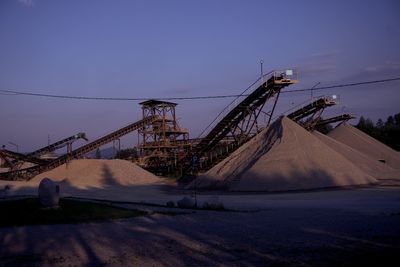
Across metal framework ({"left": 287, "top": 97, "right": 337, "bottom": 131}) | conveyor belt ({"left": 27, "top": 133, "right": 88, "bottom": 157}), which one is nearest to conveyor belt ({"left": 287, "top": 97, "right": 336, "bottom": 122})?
metal framework ({"left": 287, "top": 97, "right": 337, "bottom": 131})

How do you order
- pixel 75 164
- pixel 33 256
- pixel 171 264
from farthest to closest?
pixel 75 164
pixel 33 256
pixel 171 264

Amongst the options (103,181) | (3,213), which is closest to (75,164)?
(103,181)

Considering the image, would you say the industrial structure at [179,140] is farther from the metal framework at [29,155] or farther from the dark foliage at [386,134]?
the dark foliage at [386,134]

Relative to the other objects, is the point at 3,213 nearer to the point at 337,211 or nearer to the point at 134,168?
the point at 337,211

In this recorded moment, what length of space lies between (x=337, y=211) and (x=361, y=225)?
498cm

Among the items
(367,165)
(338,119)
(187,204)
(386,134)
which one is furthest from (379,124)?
(187,204)

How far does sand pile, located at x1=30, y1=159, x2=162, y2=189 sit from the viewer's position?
164ft

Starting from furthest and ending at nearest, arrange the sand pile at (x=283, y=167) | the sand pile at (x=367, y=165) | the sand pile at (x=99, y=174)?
the sand pile at (x=99, y=174), the sand pile at (x=367, y=165), the sand pile at (x=283, y=167)

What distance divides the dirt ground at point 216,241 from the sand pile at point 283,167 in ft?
54.4

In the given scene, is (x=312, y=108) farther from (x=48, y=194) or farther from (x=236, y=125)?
(x=48, y=194)

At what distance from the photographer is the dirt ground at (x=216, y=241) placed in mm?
9664

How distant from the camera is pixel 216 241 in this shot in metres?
11.9

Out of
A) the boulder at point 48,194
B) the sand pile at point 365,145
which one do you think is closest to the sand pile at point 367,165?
the sand pile at point 365,145

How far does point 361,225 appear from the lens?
1398cm
